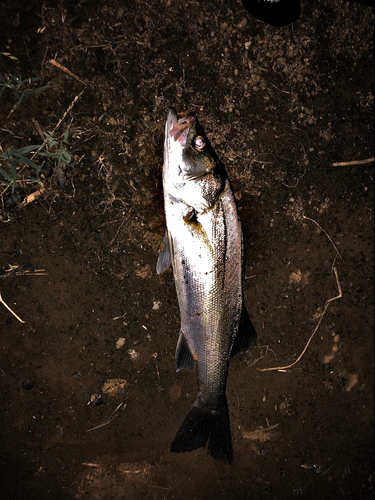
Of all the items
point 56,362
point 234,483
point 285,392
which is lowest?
point 234,483

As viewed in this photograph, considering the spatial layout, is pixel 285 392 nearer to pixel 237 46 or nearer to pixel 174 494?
pixel 174 494

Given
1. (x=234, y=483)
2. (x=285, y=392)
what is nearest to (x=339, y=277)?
(x=285, y=392)

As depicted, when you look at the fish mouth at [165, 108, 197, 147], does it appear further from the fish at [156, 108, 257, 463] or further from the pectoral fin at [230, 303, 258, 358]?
the pectoral fin at [230, 303, 258, 358]

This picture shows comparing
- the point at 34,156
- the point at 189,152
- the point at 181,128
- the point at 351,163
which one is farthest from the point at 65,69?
the point at 351,163

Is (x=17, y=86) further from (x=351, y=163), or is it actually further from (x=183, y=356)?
(x=351, y=163)

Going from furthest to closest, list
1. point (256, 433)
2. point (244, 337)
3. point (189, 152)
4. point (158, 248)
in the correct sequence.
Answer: point (256, 433) < point (158, 248) < point (244, 337) < point (189, 152)

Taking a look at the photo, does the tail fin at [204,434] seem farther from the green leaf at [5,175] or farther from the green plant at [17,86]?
the green plant at [17,86]
